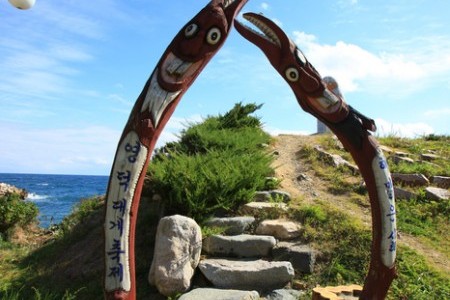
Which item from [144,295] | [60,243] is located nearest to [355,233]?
[144,295]

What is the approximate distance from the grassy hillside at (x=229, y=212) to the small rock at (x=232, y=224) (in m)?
0.14

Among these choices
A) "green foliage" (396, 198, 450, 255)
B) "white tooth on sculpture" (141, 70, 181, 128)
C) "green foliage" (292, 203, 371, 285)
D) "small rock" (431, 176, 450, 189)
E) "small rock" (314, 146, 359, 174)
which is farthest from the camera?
"small rock" (314, 146, 359, 174)

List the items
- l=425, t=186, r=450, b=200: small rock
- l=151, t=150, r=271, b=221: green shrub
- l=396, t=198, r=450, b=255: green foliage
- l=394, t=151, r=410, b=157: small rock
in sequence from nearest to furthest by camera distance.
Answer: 1. l=151, t=150, r=271, b=221: green shrub
2. l=396, t=198, r=450, b=255: green foliage
3. l=425, t=186, r=450, b=200: small rock
4. l=394, t=151, r=410, b=157: small rock

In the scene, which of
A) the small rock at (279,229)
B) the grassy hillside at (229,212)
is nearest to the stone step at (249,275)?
the grassy hillside at (229,212)

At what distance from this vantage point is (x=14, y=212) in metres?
7.71

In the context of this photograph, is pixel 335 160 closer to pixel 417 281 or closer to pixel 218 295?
pixel 417 281

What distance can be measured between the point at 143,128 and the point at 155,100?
0.18 meters

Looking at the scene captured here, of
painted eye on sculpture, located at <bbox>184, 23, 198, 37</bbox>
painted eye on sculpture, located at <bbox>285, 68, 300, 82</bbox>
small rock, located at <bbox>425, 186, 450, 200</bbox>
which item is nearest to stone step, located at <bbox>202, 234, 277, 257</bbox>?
painted eye on sculpture, located at <bbox>285, 68, 300, 82</bbox>

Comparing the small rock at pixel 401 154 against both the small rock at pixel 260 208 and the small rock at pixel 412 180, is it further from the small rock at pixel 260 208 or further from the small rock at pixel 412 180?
the small rock at pixel 260 208

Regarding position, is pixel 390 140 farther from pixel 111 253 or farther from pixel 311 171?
pixel 111 253

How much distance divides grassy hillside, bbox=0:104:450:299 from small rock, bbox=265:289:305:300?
0.62 ft

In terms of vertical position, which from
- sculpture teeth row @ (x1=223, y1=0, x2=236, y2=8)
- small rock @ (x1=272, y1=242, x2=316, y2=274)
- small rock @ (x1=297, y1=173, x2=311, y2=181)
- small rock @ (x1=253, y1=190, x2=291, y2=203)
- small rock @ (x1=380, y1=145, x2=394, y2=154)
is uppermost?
sculpture teeth row @ (x1=223, y1=0, x2=236, y2=8)

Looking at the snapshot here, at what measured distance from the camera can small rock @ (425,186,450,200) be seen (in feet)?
22.4

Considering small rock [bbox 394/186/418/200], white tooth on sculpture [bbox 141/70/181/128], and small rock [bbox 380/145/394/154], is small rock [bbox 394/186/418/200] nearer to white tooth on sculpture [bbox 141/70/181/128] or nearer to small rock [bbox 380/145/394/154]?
small rock [bbox 380/145/394/154]
